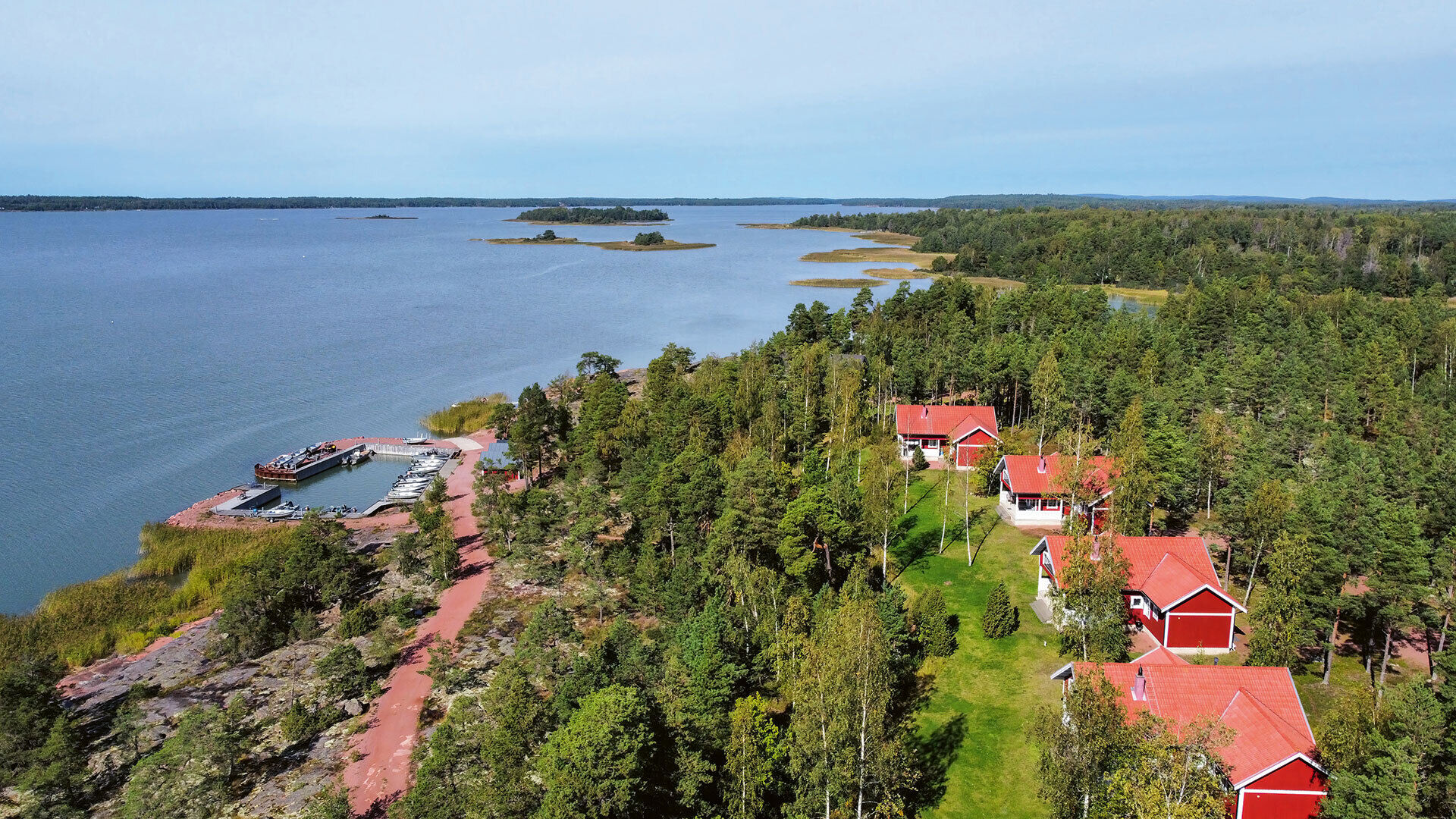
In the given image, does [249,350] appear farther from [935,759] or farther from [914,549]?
[935,759]

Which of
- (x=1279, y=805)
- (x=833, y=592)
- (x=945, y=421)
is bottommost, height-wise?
(x=1279, y=805)

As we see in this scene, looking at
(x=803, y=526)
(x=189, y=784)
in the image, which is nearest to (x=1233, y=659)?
(x=803, y=526)

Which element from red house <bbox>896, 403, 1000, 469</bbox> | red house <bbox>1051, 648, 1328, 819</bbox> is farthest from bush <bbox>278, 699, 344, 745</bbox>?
red house <bbox>896, 403, 1000, 469</bbox>

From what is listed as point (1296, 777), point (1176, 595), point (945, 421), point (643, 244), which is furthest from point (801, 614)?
point (643, 244)

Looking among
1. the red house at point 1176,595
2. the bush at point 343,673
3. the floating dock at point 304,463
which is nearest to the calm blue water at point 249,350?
the floating dock at point 304,463

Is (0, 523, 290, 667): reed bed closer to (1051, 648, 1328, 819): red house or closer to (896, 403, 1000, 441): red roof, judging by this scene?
(896, 403, 1000, 441): red roof

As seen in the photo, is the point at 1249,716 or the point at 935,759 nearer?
the point at 1249,716

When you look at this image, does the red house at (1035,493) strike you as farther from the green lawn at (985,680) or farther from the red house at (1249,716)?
the red house at (1249,716)
